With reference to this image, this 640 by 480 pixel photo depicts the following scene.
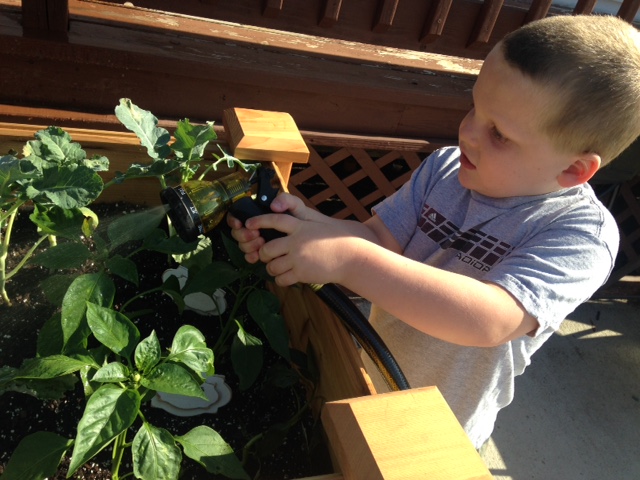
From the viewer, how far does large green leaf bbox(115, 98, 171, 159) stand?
47.4 inches

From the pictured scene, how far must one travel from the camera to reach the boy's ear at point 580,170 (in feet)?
3.54

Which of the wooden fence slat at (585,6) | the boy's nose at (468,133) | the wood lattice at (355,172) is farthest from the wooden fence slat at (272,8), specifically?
the boy's nose at (468,133)

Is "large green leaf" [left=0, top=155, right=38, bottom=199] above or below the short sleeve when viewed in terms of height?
below

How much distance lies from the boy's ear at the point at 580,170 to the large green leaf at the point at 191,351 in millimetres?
710

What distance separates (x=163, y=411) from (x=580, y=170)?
37.0 inches

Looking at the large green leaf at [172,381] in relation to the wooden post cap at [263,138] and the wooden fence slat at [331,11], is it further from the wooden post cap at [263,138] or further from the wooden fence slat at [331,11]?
the wooden fence slat at [331,11]

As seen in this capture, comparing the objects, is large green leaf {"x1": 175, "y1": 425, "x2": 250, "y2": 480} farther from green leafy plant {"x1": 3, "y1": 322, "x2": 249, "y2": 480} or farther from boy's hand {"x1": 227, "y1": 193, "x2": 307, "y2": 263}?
boy's hand {"x1": 227, "y1": 193, "x2": 307, "y2": 263}

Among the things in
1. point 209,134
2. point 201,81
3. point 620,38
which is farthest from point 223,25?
point 620,38

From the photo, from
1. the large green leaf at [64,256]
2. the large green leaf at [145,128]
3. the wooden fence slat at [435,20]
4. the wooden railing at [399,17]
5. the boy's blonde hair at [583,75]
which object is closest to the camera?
the boy's blonde hair at [583,75]

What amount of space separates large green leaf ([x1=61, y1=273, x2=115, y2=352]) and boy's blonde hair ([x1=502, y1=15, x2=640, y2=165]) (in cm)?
81

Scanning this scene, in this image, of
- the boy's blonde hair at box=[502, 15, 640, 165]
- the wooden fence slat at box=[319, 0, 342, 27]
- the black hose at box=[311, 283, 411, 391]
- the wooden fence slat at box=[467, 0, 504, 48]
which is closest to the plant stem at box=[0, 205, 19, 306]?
the black hose at box=[311, 283, 411, 391]

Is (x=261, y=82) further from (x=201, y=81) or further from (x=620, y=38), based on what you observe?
(x=620, y=38)

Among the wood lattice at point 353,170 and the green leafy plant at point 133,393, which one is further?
the wood lattice at point 353,170

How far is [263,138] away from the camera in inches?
54.2
